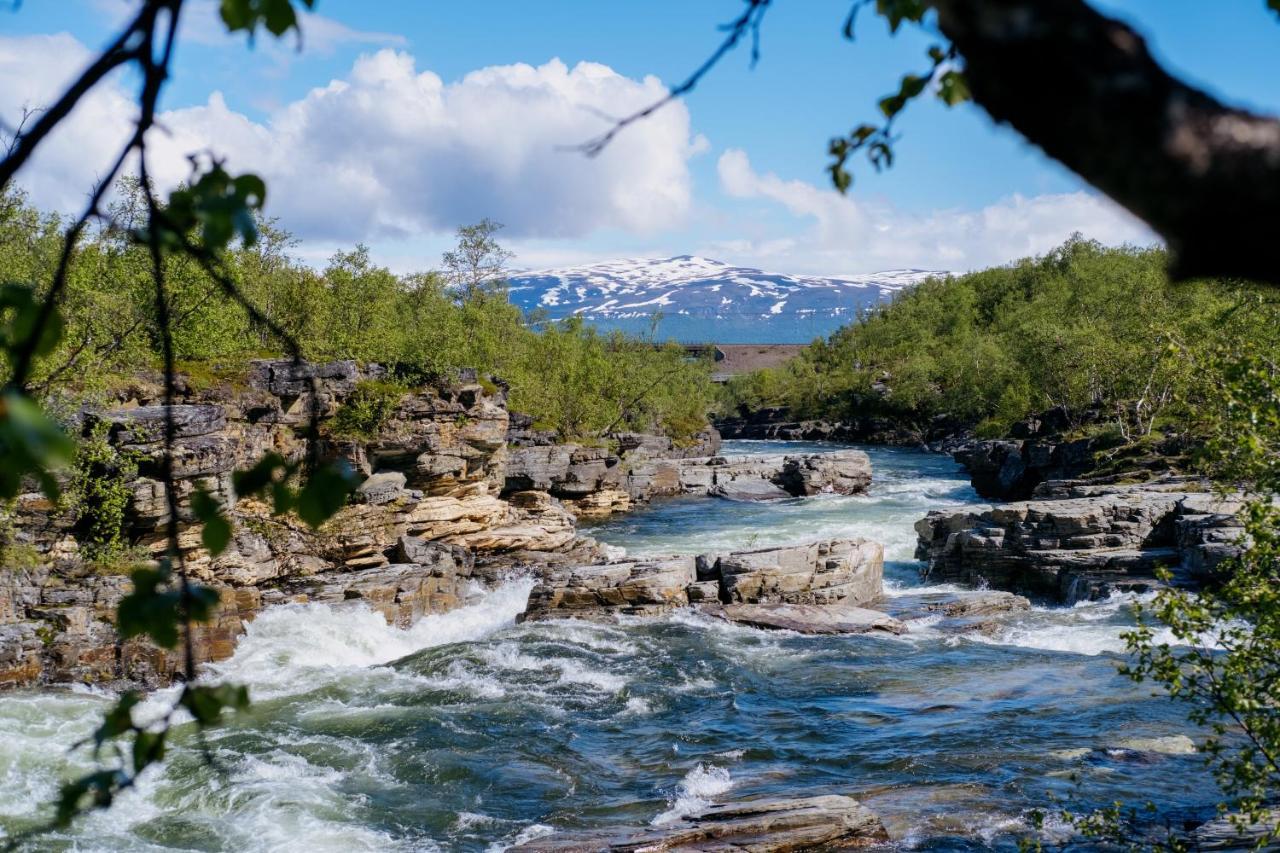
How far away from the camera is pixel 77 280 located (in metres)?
25.3

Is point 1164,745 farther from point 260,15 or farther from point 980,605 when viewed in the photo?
point 260,15

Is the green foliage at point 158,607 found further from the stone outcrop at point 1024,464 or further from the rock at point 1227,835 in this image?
the stone outcrop at point 1024,464

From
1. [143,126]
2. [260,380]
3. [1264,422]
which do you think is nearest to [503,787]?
[1264,422]

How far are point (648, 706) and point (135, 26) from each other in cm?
1819

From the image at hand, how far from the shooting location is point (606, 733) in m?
17.7

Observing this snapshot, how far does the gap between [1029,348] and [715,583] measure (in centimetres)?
3957

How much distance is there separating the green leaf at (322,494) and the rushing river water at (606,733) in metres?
10.9

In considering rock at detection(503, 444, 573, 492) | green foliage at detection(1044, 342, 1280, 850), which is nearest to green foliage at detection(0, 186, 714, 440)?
rock at detection(503, 444, 573, 492)

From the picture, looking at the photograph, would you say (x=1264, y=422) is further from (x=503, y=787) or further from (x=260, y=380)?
(x=260, y=380)

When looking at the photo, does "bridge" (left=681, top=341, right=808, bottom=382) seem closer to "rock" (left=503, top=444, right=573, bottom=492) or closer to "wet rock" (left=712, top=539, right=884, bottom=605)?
"rock" (left=503, top=444, right=573, bottom=492)

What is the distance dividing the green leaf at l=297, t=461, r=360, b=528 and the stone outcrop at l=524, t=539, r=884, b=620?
23.5 m

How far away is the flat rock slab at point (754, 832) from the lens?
39.7 ft

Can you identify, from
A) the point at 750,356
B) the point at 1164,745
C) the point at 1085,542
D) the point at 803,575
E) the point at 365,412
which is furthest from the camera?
the point at 750,356

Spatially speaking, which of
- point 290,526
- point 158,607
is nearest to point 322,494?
point 158,607
